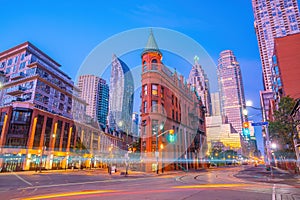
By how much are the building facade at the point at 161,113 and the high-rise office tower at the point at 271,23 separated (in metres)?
152

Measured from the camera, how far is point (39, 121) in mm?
53094

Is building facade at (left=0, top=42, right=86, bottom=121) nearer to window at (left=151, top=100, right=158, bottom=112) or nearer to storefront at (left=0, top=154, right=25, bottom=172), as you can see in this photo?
storefront at (left=0, top=154, right=25, bottom=172)

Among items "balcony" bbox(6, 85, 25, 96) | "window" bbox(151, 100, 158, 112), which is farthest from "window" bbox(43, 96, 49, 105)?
"window" bbox(151, 100, 158, 112)

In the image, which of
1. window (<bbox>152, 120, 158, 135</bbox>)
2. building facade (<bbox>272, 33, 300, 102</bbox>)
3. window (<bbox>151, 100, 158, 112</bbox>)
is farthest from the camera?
building facade (<bbox>272, 33, 300, 102</bbox>)

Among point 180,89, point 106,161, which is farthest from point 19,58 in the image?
point 180,89

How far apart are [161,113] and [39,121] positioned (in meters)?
34.2

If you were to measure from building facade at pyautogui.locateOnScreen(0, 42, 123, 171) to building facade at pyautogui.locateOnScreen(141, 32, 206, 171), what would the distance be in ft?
69.2

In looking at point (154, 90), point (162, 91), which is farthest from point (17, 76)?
point (162, 91)

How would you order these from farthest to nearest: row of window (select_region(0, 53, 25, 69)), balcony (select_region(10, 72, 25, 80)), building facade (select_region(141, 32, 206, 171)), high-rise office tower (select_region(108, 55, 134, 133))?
row of window (select_region(0, 53, 25, 69))
balcony (select_region(10, 72, 25, 80))
building facade (select_region(141, 32, 206, 171))
high-rise office tower (select_region(108, 55, 134, 133))

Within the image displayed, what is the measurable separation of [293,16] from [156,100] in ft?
627

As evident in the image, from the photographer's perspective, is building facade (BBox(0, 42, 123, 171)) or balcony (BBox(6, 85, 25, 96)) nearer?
building facade (BBox(0, 42, 123, 171))

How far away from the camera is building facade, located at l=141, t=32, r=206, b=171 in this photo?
3894cm

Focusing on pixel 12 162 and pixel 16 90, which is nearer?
pixel 12 162

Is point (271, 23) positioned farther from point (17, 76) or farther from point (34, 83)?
point (17, 76)
